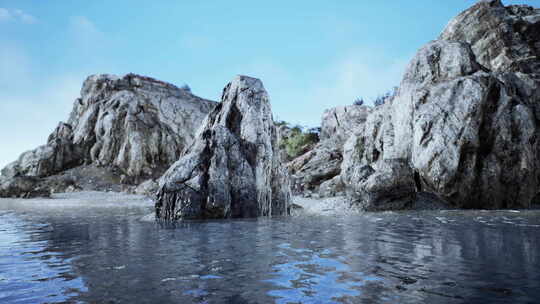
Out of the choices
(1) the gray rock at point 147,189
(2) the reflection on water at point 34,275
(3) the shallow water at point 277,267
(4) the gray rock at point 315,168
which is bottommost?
(2) the reflection on water at point 34,275

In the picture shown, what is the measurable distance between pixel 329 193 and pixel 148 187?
17.1 meters

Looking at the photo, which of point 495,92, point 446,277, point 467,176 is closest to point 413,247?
point 446,277

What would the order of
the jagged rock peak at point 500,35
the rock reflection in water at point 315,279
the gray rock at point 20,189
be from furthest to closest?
the gray rock at point 20,189, the jagged rock peak at point 500,35, the rock reflection in water at point 315,279

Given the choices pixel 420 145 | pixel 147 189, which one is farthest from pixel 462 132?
pixel 147 189

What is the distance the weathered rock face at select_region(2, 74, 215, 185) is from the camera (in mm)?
41844

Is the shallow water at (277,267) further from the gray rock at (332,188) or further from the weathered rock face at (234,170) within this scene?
the gray rock at (332,188)

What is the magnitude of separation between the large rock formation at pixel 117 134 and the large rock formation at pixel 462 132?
29.7m

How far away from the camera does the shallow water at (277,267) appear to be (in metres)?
3.86

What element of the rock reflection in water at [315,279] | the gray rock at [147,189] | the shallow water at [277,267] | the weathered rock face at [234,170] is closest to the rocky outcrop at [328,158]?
the weathered rock face at [234,170]

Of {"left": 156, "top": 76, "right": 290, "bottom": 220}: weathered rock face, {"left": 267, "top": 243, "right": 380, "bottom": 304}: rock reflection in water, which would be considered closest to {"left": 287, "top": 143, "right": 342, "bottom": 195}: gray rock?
{"left": 156, "top": 76, "right": 290, "bottom": 220}: weathered rock face

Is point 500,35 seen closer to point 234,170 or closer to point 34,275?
point 234,170

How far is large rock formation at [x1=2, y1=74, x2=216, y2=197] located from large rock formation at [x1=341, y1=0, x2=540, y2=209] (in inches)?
1171

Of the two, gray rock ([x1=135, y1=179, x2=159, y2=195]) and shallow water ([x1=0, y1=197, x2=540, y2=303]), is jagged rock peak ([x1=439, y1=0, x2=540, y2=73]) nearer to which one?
shallow water ([x1=0, y1=197, x2=540, y2=303])

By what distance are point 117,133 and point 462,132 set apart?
38735 millimetres
